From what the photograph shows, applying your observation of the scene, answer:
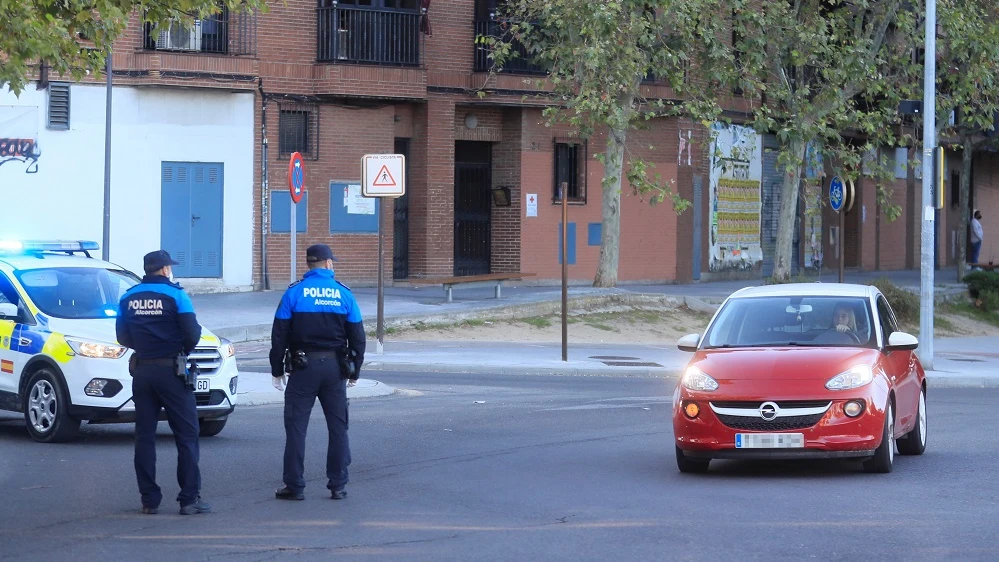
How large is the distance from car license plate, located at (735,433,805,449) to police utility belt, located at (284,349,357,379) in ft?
9.48

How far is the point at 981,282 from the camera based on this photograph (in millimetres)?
34938

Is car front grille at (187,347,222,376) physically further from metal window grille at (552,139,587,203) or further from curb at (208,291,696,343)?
metal window grille at (552,139,587,203)

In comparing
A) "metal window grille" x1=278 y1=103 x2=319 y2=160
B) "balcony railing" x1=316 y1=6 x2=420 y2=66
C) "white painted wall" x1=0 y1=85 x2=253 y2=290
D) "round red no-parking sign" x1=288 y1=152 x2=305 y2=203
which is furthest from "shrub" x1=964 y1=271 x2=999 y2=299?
"round red no-parking sign" x1=288 y1=152 x2=305 y2=203

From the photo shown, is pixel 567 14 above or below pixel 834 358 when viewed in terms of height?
above

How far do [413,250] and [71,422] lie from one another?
2132cm

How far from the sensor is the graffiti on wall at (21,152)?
29031 millimetres

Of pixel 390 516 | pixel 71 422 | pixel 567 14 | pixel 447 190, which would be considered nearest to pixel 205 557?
pixel 390 516

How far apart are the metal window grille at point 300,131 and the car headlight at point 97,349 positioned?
63.8ft

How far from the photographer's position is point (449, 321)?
2642cm

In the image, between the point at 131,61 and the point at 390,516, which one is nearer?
the point at 390,516

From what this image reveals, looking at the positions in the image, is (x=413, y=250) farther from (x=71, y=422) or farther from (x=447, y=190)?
(x=71, y=422)

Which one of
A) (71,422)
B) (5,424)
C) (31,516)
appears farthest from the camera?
(5,424)

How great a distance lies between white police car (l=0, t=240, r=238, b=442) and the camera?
1227 centimetres

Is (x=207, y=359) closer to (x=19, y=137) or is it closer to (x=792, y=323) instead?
(x=792, y=323)
